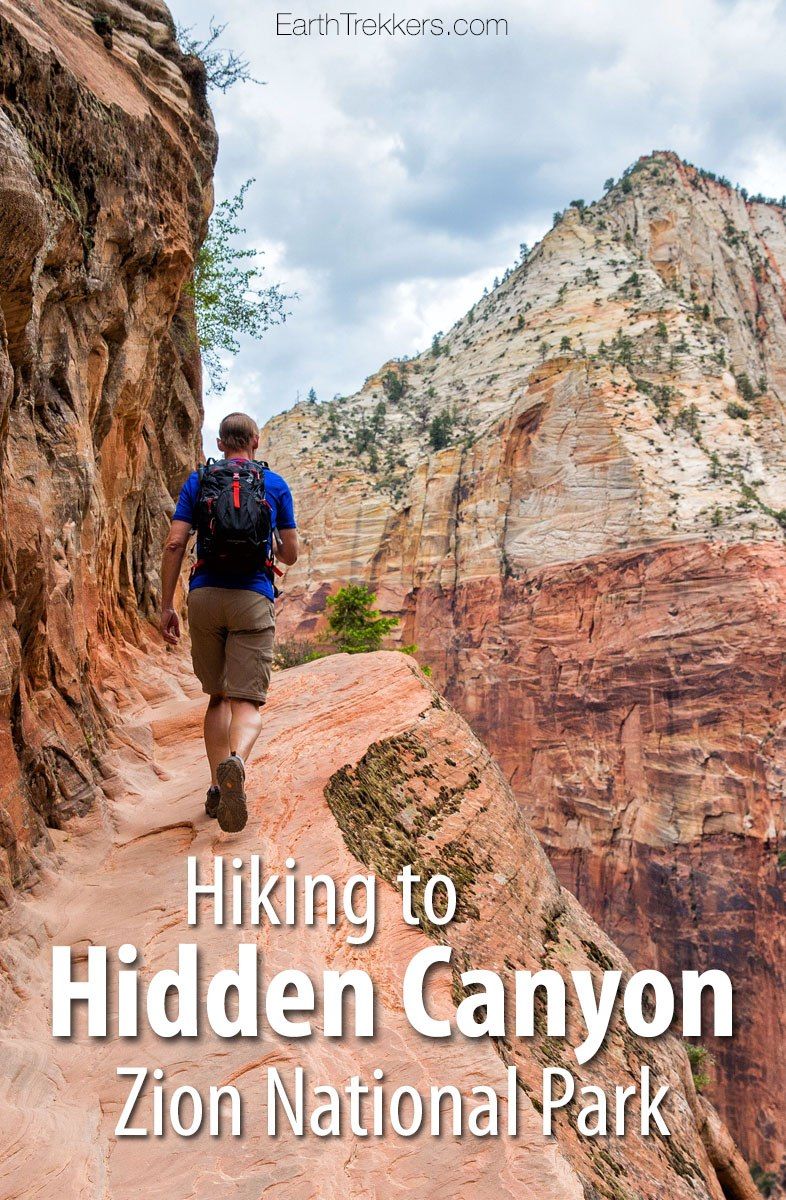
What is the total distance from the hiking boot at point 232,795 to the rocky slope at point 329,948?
162 mm

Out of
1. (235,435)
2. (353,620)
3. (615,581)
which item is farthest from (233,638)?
(615,581)

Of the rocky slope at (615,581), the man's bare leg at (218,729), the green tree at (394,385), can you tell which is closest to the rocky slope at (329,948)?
the man's bare leg at (218,729)

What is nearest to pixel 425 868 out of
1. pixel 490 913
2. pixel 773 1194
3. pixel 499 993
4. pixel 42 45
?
pixel 490 913

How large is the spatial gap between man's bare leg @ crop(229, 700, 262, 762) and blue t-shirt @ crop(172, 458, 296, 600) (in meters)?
0.60

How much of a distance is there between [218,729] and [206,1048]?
1.88m

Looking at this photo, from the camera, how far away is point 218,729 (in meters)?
5.04

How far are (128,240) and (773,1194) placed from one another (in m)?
34.9

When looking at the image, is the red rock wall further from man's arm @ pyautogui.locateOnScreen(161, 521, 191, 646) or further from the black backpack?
the black backpack

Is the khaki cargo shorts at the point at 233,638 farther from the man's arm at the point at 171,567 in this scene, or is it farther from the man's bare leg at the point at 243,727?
the man's arm at the point at 171,567

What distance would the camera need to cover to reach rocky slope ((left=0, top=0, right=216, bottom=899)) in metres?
4.62

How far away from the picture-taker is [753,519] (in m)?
42.3

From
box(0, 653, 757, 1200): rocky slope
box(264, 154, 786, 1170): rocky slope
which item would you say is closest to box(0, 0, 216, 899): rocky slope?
box(0, 653, 757, 1200): rocky slope

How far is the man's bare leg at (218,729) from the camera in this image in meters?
5.04

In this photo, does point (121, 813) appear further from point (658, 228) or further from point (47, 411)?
point (658, 228)
